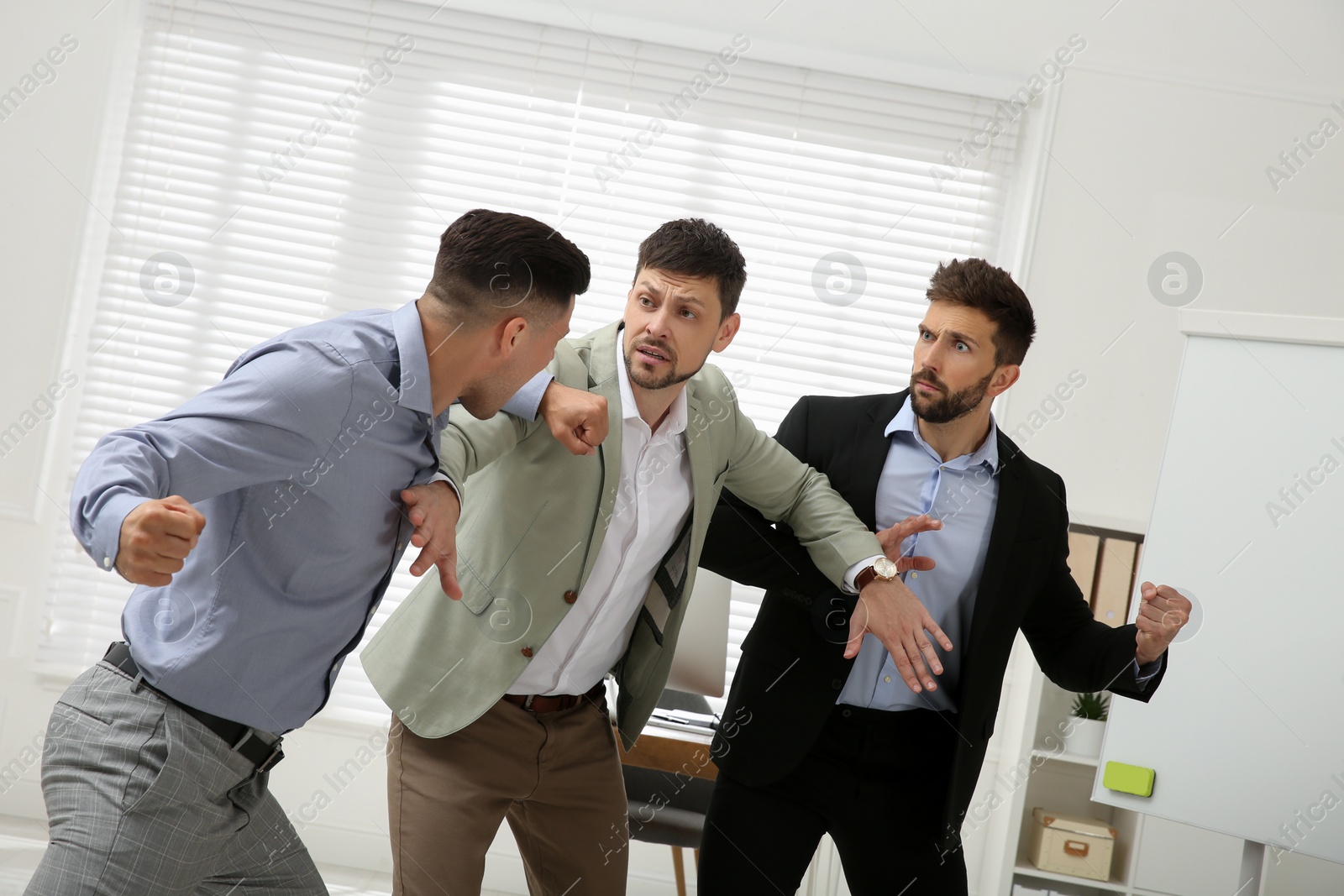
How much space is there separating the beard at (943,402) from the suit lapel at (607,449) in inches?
27.1

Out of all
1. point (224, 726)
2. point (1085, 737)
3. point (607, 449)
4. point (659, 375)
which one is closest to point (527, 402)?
point (607, 449)

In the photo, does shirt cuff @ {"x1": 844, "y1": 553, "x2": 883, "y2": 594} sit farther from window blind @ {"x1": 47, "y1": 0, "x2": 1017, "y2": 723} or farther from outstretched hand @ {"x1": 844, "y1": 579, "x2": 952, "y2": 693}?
window blind @ {"x1": 47, "y1": 0, "x2": 1017, "y2": 723}

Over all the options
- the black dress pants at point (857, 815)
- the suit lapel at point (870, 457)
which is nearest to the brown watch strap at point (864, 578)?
the suit lapel at point (870, 457)

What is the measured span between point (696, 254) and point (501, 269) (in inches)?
24.0

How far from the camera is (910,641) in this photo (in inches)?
76.9

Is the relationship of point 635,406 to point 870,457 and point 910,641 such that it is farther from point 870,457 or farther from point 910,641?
point 910,641

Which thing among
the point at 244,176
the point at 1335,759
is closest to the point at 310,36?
the point at 244,176

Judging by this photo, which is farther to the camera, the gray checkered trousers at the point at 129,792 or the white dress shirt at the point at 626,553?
the white dress shirt at the point at 626,553

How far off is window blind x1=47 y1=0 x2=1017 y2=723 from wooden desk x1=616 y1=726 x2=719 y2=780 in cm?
106

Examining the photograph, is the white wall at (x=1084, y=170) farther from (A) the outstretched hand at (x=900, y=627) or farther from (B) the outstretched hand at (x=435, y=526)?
(B) the outstretched hand at (x=435, y=526)

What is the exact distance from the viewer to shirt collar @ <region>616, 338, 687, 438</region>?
77.3 inches

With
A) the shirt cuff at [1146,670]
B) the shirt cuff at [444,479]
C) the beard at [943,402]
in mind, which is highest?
the beard at [943,402]

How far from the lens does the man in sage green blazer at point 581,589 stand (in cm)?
182

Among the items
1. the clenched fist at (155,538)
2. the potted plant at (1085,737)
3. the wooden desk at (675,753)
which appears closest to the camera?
the clenched fist at (155,538)
